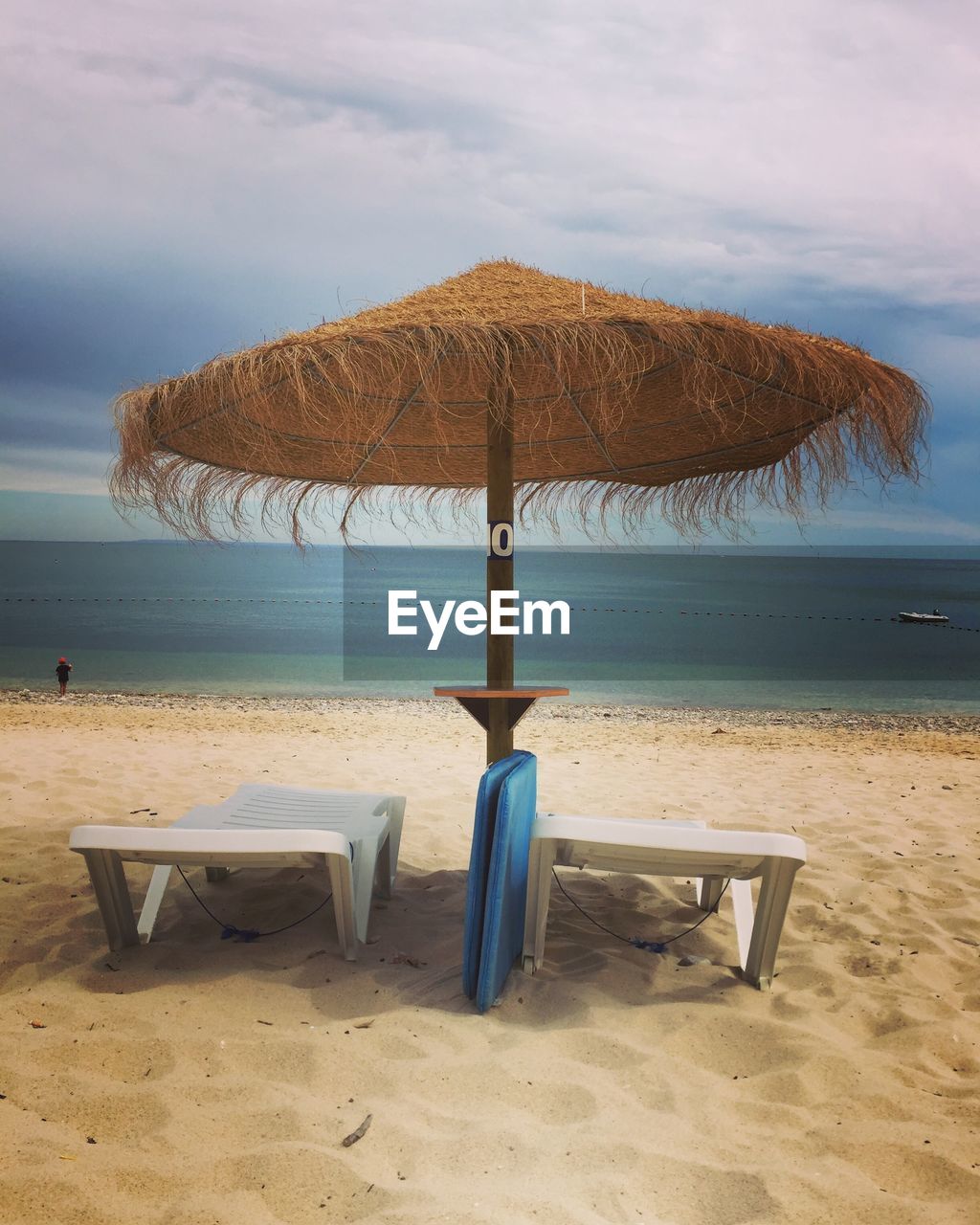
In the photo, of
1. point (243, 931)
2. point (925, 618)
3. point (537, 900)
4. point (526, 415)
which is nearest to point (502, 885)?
point (537, 900)

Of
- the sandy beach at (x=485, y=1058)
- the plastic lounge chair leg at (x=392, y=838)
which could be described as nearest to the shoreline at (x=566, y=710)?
the sandy beach at (x=485, y=1058)

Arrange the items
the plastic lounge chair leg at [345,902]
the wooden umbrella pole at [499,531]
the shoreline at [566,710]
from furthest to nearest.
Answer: the shoreline at [566,710], the wooden umbrella pole at [499,531], the plastic lounge chair leg at [345,902]

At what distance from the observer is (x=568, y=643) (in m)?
29.8

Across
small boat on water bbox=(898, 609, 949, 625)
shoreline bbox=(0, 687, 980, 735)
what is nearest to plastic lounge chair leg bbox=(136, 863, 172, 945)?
shoreline bbox=(0, 687, 980, 735)

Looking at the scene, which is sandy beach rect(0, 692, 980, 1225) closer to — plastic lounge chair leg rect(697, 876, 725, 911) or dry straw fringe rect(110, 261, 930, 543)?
plastic lounge chair leg rect(697, 876, 725, 911)

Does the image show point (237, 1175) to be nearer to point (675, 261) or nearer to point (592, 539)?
point (592, 539)

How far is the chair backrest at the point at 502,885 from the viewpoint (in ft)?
7.46

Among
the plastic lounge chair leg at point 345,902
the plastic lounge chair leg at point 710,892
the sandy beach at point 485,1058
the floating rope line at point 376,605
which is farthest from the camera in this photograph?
the floating rope line at point 376,605

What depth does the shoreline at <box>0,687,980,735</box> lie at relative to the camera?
38.3 feet

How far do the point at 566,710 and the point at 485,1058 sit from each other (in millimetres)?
11544

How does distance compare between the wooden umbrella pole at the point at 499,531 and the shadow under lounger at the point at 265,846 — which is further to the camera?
the wooden umbrella pole at the point at 499,531

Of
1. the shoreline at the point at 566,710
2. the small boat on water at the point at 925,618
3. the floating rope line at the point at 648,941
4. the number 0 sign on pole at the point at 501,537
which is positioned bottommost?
the small boat on water at the point at 925,618

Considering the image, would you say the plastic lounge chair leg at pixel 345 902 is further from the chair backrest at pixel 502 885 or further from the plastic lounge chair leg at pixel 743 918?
the plastic lounge chair leg at pixel 743 918

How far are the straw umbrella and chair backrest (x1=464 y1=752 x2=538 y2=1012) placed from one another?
74 cm
